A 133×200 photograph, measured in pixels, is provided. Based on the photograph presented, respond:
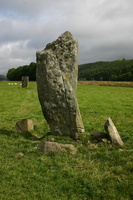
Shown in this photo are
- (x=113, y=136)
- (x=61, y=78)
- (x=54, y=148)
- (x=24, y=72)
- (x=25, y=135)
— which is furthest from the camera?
(x=24, y=72)

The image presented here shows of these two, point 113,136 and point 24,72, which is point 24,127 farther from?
point 24,72

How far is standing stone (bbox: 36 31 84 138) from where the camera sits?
7.96m

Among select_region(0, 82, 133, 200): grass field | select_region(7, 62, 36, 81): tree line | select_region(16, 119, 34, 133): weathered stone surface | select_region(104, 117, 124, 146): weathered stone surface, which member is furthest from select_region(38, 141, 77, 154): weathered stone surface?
select_region(7, 62, 36, 81): tree line

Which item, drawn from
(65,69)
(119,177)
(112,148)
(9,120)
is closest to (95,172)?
(119,177)

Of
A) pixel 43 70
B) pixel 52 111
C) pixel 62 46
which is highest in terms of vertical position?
pixel 62 46

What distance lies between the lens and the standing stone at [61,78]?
7957 mm

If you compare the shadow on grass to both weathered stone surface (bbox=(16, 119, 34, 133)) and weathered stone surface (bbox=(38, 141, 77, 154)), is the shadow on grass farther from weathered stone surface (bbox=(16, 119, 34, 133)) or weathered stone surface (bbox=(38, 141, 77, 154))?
weathered stone surface (bbox=(38, 141, 77, 154))

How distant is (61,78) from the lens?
8.04 m

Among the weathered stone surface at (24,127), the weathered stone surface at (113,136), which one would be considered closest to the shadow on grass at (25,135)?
the weathered stone surface at (24,127)

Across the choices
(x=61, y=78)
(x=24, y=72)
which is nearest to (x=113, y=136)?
(x=61, y=78)

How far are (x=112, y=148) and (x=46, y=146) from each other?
243 centimetres

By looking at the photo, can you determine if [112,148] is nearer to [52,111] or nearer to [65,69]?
[52,111]

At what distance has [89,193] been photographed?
4.64m

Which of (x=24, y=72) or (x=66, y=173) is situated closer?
(x=66, y=173)
